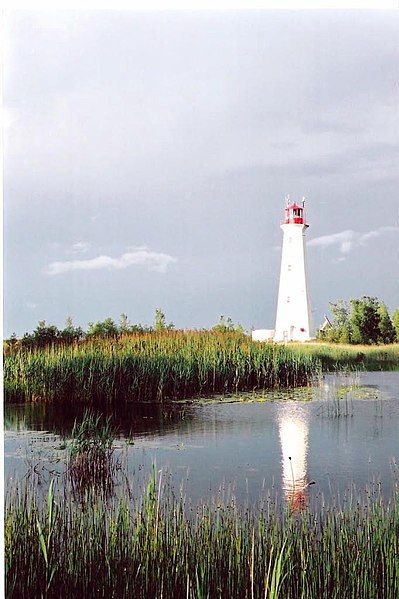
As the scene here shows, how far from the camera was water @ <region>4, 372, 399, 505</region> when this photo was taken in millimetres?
2807

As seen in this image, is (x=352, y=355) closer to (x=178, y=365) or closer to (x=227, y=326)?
(x=227, y=326)

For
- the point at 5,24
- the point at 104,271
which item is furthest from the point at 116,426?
the point at 5,24

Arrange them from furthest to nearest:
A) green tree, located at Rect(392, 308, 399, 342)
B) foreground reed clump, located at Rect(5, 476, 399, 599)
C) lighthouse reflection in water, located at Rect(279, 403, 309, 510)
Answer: green tree, located at Rect(392, 308, 399, 342), lighthouse reflection in water, located at Rect(279, 403, 309, 510), foreground reed clump, located at Rect(5, 476, 399, 599)

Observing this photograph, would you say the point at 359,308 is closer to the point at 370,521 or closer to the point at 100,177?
the point at 370,521

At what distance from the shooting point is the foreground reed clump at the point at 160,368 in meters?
2.94

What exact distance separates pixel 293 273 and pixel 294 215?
223 millimetres

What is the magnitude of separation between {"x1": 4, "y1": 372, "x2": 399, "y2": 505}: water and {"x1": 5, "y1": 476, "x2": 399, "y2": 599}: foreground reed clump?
0.09 metres

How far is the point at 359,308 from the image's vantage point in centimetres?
297

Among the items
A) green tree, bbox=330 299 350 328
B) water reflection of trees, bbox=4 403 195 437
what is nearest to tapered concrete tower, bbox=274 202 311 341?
green tree, bbox=330 299 350 328

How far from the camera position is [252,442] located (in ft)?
9.41

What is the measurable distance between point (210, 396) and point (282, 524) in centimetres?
55

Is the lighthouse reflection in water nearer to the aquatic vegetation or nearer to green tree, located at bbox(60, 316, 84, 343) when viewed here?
the aquatic vegetation

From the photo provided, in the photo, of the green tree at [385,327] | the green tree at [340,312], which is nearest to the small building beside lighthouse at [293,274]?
the green tree at [340,312]

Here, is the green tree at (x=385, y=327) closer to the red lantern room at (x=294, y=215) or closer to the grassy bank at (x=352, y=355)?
the grassy bank at (x=352, y=355)
